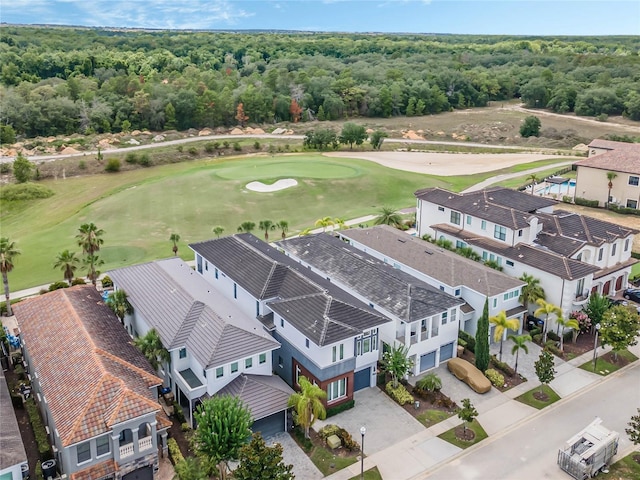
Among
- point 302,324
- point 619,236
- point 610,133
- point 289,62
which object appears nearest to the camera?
point 302,324

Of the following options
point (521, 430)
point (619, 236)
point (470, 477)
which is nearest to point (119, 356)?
point (470, 477)

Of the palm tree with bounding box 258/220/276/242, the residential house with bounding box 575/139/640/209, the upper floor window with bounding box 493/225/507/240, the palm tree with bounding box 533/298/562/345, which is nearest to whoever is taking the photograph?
the palm tree with bounding box 533/298/562/345

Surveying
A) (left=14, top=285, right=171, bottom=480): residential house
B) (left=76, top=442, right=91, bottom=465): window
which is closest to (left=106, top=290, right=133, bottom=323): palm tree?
(left=14, top=285, right=171, bottom=480): residential house

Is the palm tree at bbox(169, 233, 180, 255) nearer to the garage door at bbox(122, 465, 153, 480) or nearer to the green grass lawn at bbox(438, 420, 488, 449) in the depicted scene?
the garage door at bbox(122, 465, 153, 480)

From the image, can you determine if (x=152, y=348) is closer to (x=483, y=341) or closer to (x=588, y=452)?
(x=483, y=341)

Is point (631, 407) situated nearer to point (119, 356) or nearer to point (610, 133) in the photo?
point (119, 356)
